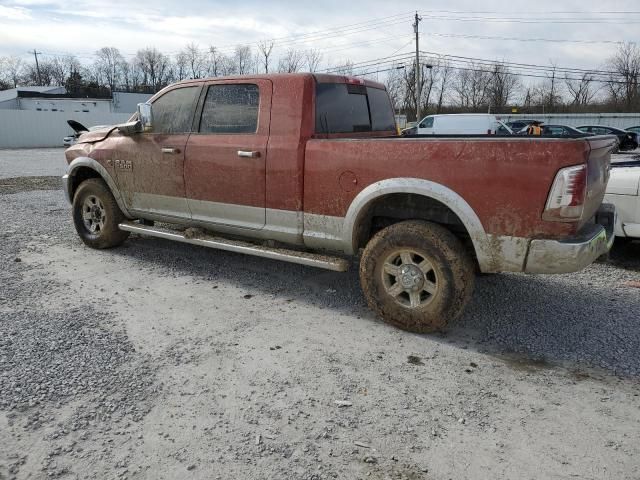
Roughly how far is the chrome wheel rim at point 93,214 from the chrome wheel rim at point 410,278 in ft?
12.4

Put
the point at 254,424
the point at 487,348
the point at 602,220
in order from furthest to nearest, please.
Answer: the point at 602,220, the point at 487,348, the point at 254,424

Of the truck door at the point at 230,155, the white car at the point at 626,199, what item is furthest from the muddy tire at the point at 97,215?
the white car at the point at 626,199

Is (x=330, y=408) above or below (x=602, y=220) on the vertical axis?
below

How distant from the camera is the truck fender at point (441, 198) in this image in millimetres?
3537

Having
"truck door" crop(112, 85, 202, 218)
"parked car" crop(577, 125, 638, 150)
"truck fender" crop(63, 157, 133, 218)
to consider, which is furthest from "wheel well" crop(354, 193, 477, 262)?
"parked car" crop(577, 125, 638, 150)

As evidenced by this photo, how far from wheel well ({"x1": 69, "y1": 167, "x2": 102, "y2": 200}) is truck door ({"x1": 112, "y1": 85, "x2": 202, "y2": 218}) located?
0.71 m

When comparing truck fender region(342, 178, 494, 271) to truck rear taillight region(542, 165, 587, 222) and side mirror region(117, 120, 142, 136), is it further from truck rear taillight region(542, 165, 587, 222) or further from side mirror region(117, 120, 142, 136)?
side mirror region(117, 120, 142, 136)

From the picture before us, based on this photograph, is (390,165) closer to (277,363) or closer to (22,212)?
(277,363)

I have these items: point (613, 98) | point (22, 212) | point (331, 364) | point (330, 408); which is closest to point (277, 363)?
point (331, 364)

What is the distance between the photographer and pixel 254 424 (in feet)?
9.03

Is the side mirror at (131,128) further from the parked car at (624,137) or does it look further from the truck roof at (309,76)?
the parked car at (624,137)

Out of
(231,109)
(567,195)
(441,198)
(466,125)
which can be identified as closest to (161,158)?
(231,109)

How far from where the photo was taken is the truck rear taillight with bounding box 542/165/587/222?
3.18 m

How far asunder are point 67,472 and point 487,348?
2.78 metres
